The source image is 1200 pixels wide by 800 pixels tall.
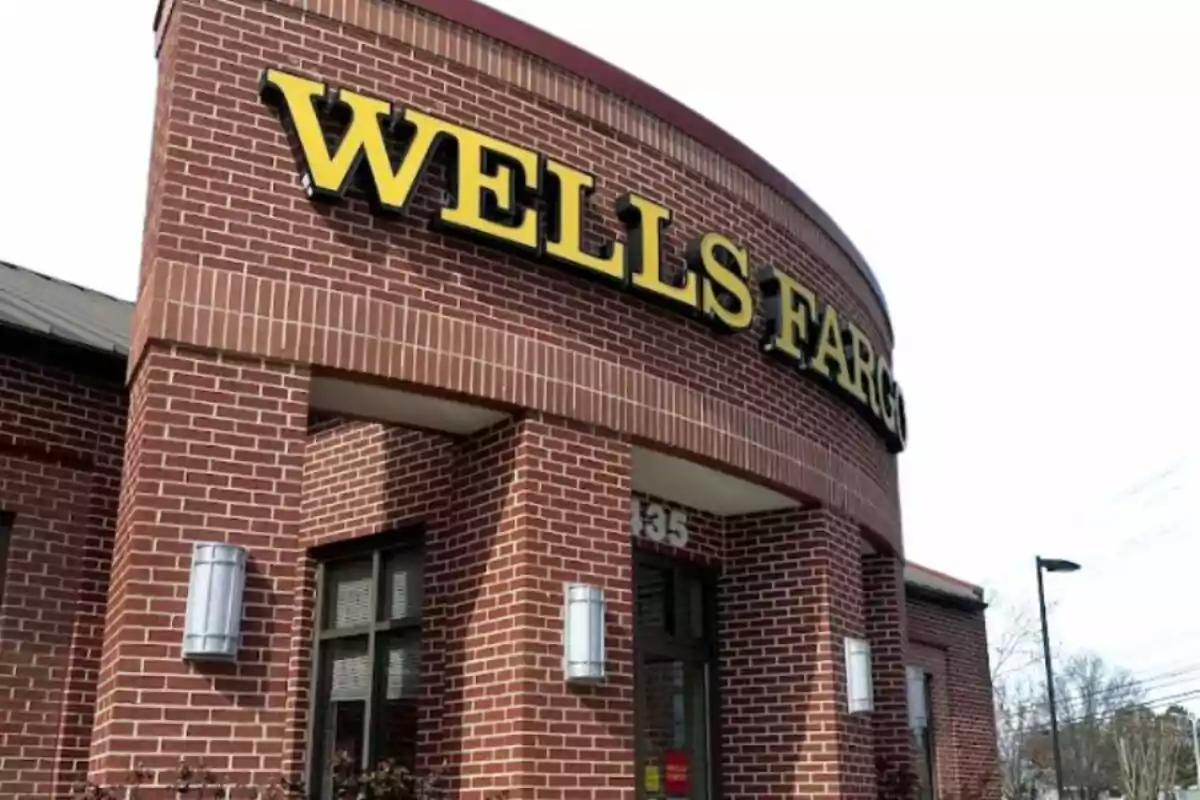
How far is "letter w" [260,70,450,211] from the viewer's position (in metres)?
8.02

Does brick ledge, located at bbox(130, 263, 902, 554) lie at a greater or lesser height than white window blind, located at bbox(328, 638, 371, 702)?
greater

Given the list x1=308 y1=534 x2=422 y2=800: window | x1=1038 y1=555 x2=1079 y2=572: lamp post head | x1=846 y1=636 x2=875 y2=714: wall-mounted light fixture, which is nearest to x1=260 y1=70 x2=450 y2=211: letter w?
x1=308 y1=534 x2=422 y2=800: window

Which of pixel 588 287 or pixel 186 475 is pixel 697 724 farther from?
pixel 186 475

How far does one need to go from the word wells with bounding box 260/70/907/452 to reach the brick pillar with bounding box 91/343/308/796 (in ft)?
4.82

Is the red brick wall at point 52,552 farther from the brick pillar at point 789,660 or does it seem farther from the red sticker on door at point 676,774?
the brick pillar at point 789,660

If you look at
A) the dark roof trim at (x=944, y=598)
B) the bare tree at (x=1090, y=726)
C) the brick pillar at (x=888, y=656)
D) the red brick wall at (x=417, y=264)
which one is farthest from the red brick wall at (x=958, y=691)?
the bare tree at (x=1090, y=726)

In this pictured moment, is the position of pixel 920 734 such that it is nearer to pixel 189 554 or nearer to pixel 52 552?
pixel 52 552

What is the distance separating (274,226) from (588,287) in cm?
248

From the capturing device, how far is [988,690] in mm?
21906

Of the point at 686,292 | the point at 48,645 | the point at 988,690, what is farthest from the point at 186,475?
the point at 988,690

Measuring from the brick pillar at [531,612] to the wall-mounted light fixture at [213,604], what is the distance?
1.97 metres

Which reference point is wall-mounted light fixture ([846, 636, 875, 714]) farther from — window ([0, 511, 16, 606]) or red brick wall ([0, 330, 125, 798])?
window ([0, 511, 16, 606])

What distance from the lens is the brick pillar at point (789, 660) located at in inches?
424

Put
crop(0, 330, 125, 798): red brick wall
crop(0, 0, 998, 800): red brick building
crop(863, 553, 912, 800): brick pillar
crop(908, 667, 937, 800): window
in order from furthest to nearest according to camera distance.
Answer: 1. crop(908, 667, 937, 800): window
2. crop(863, 553, 912, 800): brick pillar
3. crop(0, 330, 125, 798): red brick wall
4. crop(0, 0, 998, 800): red brick building
